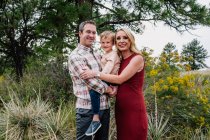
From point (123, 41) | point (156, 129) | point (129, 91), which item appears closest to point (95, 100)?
point (129, 91)

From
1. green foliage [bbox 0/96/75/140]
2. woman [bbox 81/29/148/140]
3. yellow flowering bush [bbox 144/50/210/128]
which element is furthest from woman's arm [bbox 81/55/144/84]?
yellow flowering bush [bbox 144/50/210/128]

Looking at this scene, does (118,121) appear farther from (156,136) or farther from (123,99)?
(156,136)

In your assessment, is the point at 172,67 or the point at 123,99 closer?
the point at 123,99

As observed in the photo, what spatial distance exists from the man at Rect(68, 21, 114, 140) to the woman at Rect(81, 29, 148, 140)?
12cm

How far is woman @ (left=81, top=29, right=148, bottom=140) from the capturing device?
4.02 m

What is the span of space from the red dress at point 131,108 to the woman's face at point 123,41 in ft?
0.38

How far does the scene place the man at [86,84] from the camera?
→ 4.00 m

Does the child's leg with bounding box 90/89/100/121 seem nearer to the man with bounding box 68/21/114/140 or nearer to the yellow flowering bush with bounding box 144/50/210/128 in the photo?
the man with bounding box 68/21/114/140

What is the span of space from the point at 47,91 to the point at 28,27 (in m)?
7.59

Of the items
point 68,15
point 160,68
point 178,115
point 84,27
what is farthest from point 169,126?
point 68,15

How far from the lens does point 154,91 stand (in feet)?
24.0

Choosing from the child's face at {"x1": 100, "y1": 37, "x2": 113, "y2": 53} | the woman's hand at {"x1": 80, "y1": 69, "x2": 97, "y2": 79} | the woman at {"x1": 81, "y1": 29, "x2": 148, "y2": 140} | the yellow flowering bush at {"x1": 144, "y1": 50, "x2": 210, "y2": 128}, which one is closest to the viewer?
the woman's hand at {"x1": 80, "y1": 69, "x2": 97, "y2": 79}

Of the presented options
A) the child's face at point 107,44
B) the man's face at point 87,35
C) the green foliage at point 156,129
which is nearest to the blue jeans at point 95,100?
the man's face at point 87,35

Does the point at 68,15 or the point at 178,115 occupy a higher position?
the point at 68,15
